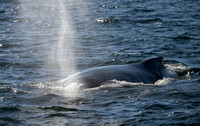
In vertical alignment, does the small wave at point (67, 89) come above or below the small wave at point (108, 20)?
above

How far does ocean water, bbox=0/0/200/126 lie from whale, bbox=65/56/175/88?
0.72 feet

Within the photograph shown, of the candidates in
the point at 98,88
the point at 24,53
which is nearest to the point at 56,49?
the point at 24,53

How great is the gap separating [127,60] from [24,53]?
468 cm

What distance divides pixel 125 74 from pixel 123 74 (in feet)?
0.19

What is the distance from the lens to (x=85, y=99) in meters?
9.73

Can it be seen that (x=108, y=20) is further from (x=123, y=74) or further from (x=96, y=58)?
(x=123, y=74)

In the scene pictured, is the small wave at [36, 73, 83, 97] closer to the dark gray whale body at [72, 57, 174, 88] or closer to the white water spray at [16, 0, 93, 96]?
the white water spray at [16, 0, 93, 96]

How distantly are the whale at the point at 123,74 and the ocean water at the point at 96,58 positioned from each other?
0.72ft

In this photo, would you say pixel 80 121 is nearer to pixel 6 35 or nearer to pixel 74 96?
pixel 74 96

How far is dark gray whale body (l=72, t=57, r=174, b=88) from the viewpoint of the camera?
10.6 meters

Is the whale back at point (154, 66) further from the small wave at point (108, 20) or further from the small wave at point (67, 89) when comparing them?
the small wave at point (108, 20)

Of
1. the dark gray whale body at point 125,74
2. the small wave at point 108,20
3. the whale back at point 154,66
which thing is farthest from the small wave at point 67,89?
the small wave at point 108,20

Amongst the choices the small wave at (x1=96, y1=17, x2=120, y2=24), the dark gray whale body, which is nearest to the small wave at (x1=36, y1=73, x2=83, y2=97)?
the dark gray whale body

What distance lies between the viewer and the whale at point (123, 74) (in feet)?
34.7
